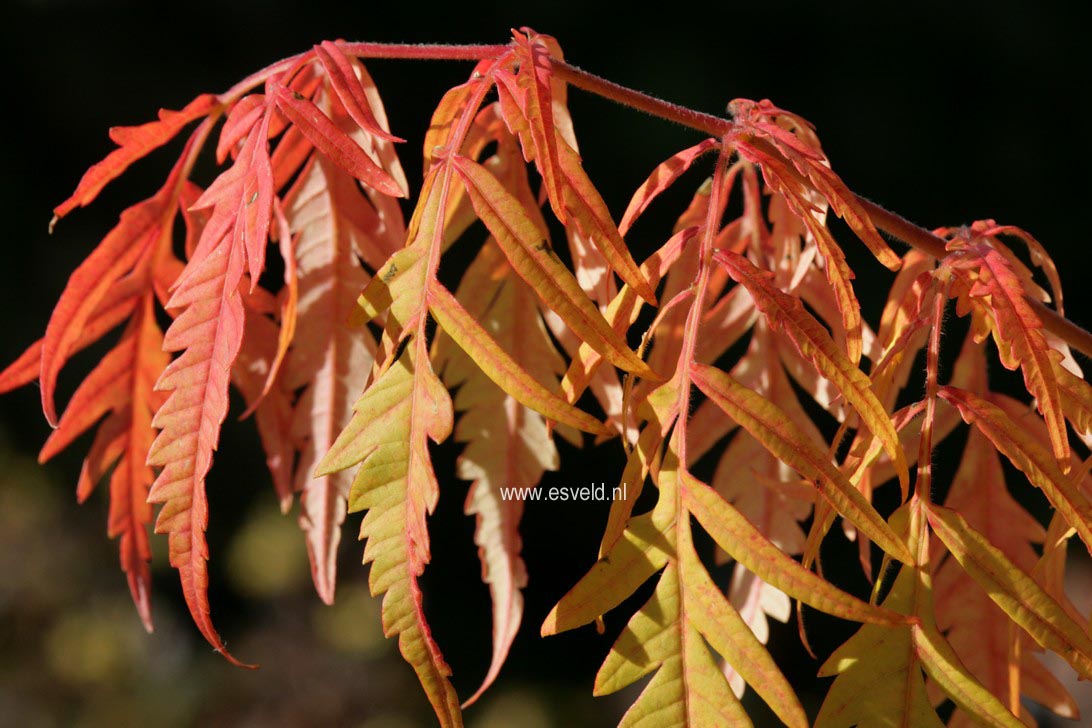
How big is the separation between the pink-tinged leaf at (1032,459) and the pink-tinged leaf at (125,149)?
388 mm

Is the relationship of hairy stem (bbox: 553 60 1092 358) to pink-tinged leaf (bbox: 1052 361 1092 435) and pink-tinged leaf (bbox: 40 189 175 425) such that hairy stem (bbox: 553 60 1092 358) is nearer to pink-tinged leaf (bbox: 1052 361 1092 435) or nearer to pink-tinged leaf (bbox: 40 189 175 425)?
pink-tinged leaf (bbox: 1052 361 1092 435)

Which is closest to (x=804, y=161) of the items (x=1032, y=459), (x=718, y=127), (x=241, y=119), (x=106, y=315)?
(x=718, y=127)

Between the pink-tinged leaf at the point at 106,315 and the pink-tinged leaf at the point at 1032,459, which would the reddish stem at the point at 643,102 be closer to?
the pink-tinged leaf at the point at 1032,459

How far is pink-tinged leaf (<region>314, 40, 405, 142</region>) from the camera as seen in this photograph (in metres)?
0.45

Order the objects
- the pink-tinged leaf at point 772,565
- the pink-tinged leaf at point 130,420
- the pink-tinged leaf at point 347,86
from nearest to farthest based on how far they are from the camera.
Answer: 1. the pink-tinged leaf at point 772,565
2. the pink-tinged leaf at point 347,86
3. the pink-tinged leaf at point 130,420

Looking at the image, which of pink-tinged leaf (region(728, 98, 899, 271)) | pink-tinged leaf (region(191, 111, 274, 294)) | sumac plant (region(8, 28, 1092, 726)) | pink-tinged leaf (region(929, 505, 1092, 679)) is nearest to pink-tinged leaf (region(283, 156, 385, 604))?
sumac plant (region(8, 28, 1092, 726))

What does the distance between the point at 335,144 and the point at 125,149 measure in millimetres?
119

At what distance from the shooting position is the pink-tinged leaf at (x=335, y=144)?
1.41ft

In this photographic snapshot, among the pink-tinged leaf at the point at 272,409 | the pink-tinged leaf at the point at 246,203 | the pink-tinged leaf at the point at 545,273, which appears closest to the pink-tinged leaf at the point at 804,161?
the pink-tinged leaf at the point at 545,273

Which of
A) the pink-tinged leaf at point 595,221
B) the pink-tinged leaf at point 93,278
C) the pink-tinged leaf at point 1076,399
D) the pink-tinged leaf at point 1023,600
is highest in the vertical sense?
the pink-tinged leaf at point 595,221

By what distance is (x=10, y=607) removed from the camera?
2.04 metres

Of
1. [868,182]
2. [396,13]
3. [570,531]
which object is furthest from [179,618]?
[868,182]

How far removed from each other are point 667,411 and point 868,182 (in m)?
2.04

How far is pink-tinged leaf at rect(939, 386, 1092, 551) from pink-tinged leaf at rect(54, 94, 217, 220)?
1.27 feet
